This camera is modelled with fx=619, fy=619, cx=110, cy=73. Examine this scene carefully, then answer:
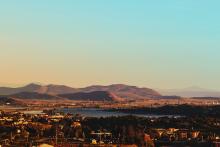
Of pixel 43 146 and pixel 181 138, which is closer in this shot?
pixel 43 146

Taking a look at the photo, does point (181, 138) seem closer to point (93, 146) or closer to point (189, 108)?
point (93, 146)

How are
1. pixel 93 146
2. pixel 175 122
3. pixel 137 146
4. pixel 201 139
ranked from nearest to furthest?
pixel 93 146 → pixel 137 146 → pixel 201 139 → pixel 175 122

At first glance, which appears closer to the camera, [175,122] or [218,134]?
[218,134]

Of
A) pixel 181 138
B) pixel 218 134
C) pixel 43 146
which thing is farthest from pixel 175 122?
pixel 43 146

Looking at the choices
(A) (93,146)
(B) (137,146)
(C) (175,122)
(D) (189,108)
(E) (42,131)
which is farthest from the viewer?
(D) (189,108)

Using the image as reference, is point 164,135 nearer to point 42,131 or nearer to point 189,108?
point 42,131

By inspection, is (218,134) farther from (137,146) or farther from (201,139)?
(137,146)

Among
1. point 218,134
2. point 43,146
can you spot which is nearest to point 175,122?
point 218,134

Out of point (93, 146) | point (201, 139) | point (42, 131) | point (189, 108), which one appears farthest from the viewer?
point (189, 108)

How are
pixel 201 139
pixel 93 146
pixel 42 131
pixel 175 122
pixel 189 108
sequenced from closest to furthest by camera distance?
1. pixel 93 146
2. pixel 201 139
3. pixel 42 131
4. pixel 175 122
5. pixel 189 108
